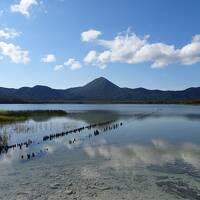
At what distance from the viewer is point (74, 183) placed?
19891 mm

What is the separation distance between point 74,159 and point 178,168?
973 centimetres

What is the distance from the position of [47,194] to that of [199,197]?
923 cm

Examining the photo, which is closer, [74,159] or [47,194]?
[47,194]

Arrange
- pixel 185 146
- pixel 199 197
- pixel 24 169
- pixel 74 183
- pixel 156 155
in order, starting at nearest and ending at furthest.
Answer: pixel 199 197 → pixel 74 183 → pixel 24 169 → pixel 156 155 → pixel 185 146

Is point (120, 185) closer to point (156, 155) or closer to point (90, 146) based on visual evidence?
point (156, 155)

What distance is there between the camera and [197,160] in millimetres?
26672

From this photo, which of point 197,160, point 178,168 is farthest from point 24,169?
point 197,160

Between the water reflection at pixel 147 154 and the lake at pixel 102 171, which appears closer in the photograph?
the lake at pixel 102 171

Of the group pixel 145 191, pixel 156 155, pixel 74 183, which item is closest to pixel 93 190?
pixel 74 183

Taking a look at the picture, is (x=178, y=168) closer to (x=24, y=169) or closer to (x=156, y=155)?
(x=156, y=155)

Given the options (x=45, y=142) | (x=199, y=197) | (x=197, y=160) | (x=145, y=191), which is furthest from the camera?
(x=45, y=142)

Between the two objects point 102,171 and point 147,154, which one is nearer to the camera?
point 102,171

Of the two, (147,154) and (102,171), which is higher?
(147,154)

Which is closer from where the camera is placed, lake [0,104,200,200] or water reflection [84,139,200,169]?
lake [0,104,200,200]
